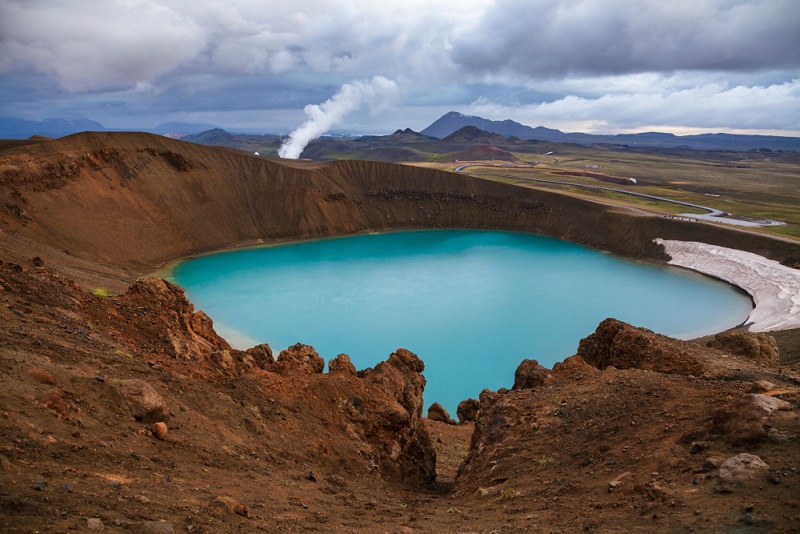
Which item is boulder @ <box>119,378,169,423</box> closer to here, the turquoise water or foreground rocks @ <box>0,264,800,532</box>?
foreground rocks @ <box>0,264,800,532</box>

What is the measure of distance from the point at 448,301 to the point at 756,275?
29.7m

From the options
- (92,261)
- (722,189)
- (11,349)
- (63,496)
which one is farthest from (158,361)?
(722,189)

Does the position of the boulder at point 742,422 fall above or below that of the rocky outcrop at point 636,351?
below

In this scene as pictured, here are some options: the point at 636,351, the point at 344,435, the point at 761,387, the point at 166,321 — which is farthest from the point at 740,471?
the point at 166,321

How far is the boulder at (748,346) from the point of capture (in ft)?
65.1

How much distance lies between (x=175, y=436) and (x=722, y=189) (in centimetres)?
11651

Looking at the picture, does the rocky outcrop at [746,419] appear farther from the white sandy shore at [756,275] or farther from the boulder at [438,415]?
the white sandy shore at [756,275]

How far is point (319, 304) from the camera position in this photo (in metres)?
40.2

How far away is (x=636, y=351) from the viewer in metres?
17.9

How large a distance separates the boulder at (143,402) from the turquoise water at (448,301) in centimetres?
1701

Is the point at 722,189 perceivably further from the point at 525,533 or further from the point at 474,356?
the point at 525,533

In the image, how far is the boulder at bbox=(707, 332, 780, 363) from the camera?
19.8 metres

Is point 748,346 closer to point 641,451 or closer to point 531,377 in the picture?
point 531,377

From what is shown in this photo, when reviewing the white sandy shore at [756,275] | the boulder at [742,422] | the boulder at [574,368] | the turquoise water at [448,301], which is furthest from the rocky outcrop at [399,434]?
the white sandy shore at [756,275]
